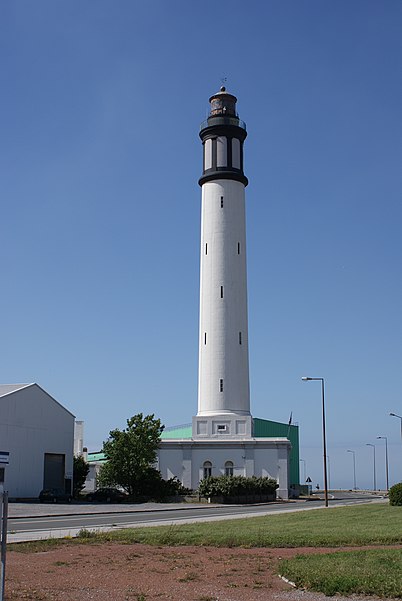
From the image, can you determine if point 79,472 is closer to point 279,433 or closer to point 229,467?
point 229,467

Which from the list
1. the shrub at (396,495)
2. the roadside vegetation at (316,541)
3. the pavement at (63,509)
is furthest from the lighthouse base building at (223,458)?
the roadside vegetation at (316,541)

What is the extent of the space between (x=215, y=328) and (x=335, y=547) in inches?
1688

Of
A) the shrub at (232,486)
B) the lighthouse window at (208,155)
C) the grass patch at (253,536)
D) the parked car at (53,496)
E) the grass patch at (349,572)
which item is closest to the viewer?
Answer: the grass patch at (349,572)

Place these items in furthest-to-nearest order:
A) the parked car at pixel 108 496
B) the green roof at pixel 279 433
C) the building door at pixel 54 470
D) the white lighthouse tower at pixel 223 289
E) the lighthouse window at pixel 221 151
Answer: the green roof at pixel 279 433 → the lighthouse window at pixel 221 151 → the white lighthouse tower at pixel 223 289 → the building door at pixel 54 470 → the parked car at pixel 108 496

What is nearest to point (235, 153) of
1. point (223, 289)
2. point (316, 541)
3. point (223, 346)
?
point (223, 289)

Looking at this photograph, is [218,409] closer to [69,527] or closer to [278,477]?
[278,477]

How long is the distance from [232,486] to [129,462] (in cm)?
800

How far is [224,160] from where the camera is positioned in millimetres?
63719

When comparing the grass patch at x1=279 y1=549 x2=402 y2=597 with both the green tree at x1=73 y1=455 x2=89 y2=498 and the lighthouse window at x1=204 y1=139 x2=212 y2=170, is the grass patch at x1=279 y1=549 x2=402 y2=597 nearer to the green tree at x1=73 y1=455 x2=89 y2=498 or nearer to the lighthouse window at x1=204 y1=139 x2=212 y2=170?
the green tree at x1=73 y1=455 x2=89 y2=498

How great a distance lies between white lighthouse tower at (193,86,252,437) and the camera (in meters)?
60.2

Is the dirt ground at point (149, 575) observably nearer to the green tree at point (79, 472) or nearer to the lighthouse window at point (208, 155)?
the green tree at point (79, 472)

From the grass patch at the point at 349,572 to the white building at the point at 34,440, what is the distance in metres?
38.8

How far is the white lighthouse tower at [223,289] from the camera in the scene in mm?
60156

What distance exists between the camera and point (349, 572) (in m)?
13.0
